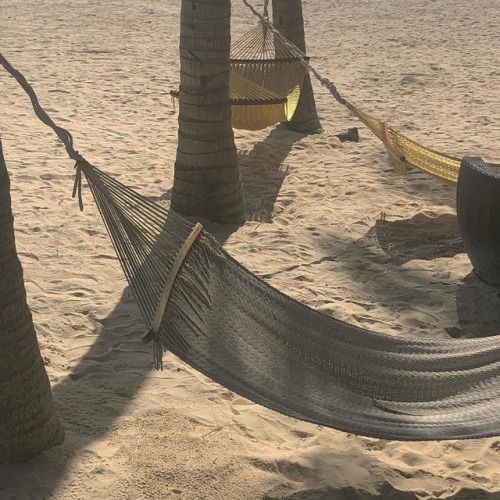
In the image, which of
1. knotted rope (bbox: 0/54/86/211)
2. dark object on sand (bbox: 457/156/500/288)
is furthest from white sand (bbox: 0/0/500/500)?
knotted rope (bbox: 0/54/86/211)

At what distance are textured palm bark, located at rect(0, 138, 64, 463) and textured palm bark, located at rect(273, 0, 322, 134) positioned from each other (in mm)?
5077

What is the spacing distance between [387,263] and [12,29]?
8.46 m

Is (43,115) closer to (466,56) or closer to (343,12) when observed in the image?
(466,56)

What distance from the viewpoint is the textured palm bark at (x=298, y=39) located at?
7328 mm

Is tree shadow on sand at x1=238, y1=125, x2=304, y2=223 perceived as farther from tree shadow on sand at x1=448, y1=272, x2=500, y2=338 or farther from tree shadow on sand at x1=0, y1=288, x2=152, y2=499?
tree shadow on sand at x1=0, y1=288, x2=152, y2=499

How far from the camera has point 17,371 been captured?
2744 millimetres

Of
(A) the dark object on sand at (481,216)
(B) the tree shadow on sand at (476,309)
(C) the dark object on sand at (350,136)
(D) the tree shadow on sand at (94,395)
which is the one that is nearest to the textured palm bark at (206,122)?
(D) the tree shadow on sand at (94,395)

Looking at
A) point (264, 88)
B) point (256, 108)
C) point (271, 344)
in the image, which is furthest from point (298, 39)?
point (271, 344)

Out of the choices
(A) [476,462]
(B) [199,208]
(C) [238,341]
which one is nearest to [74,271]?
(B) [199,208]

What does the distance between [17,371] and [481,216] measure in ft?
8.45

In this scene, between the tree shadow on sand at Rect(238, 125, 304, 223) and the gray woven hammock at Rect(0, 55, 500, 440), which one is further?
the tree shadow on sand at Rect(238, 125, 304, 223)

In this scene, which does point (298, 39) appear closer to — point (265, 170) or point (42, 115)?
point (265, 170)

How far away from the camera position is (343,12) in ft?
46.2

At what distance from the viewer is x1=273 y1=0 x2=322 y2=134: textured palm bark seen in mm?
7328
